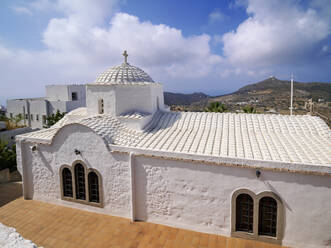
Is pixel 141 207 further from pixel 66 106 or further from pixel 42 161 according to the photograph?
pixel 66 106

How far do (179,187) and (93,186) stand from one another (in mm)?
4093

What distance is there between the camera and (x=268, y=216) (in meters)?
7.97

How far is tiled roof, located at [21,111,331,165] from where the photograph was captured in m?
8.34

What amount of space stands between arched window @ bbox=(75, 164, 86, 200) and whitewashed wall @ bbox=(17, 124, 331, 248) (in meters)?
0.42

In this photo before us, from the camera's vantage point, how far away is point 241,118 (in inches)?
451

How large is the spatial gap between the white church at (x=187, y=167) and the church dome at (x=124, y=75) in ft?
0.29

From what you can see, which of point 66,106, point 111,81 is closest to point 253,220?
point 111,81

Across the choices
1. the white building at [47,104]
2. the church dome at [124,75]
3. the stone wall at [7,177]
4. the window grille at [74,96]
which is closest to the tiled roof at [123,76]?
the church dome at [124,75]

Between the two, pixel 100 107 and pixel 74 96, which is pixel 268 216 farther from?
pixel 74 96

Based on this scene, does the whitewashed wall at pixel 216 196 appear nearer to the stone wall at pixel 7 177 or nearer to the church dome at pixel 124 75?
the church dome at pixel 124 75

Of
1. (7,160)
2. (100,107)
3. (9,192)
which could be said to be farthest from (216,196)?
(7,160)

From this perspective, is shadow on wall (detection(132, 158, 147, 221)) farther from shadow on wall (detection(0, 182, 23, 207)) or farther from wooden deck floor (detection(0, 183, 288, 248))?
shadow on wall (detection(0, 182, 23, 207))

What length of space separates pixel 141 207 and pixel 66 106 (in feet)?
84.7

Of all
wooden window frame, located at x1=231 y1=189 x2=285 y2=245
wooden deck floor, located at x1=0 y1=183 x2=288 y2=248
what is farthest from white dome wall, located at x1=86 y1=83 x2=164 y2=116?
wooden window frame, located at x1=231 y1=189 x2=285 y2=245
